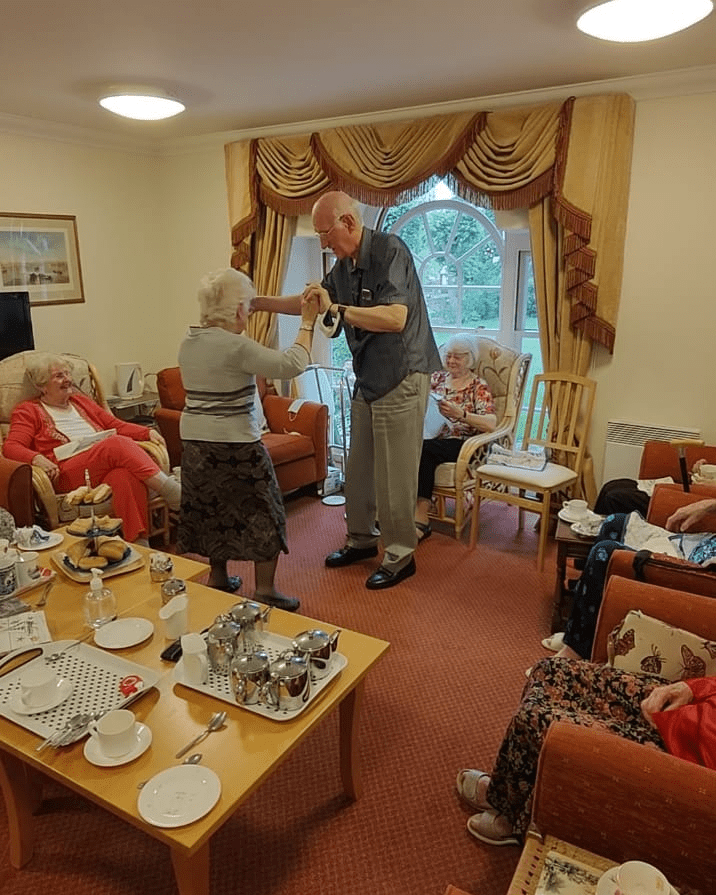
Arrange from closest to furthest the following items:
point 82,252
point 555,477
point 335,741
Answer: point 335,741, point 555,477, point 82,252

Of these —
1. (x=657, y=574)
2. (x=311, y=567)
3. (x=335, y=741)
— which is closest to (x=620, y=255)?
(x=657, y=574)

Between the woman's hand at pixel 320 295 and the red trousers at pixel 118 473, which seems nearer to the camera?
the woman's hand at pixel 320 295

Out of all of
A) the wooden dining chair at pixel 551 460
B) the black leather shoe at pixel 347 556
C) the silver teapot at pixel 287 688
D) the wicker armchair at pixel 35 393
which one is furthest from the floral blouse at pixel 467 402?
the silver teapot at pixel 287 688

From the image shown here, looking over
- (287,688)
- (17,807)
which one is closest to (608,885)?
(287,688)

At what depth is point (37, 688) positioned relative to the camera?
4.92 feet

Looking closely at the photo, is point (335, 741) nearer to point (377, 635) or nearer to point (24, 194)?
point (377, 635)

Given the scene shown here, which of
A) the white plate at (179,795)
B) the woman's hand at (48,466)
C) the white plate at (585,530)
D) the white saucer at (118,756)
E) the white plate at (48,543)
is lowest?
the white plate at (179,795)

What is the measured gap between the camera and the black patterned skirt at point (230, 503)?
8.22 ft

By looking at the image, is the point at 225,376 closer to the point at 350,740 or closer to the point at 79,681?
the point at 79,681

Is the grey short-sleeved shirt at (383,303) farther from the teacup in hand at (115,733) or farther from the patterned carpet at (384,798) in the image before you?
the teacup in hand at (115,733)

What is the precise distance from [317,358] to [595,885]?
395 centimetres

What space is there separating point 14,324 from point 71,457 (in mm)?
991

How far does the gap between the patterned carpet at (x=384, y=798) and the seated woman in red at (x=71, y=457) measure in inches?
28.5

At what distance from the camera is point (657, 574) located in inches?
74.6
